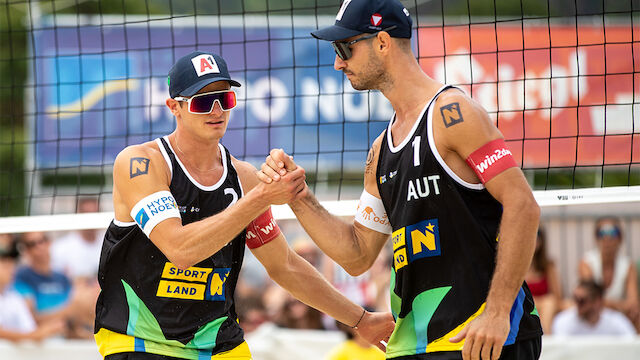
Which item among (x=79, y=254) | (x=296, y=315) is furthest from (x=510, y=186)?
(x=79, y=254)

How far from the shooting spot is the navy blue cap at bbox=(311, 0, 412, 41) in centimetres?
414

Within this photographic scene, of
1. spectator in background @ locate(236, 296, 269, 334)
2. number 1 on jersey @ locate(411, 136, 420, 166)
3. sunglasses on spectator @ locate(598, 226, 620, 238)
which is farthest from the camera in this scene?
spectator in background @ locate(236, 296, 269, 334)

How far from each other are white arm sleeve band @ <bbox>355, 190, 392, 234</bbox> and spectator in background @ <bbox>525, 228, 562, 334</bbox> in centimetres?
492

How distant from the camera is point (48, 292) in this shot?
9.47 m

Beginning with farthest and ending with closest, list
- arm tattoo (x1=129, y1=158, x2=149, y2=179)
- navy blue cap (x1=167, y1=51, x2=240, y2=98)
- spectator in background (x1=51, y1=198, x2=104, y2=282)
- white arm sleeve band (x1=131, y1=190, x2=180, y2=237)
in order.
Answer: spectator in background (x1=51, y1=198, x2=104, y2=282), navy blue cap (x1=167, y1=51, x2=240, y2=98), arm tattoo (x1=129, y1=158, x2=149, y2=179), white arm sleeve band (x1=131, y1=190, x2=180, y2=237)

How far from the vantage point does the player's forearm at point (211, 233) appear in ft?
13.7

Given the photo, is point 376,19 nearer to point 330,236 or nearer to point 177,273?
point 330,236

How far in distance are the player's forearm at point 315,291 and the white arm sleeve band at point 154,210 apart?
95 cm

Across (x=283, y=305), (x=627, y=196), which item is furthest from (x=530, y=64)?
(x=627, y=196)

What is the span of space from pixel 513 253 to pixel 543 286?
19.0 feet

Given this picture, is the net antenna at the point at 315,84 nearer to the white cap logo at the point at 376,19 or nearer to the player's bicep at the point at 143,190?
the player's bicep at the point at 143,190

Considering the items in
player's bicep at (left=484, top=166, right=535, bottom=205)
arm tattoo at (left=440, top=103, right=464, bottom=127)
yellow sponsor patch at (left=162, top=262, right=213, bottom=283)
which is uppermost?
arm tattoo at (left=440, top=103, right=464, bottom=127)

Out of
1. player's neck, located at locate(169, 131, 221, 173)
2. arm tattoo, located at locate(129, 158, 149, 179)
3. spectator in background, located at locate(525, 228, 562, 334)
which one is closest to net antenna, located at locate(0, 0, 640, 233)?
spectator in background, located at locate(525, 228, 562, 334)

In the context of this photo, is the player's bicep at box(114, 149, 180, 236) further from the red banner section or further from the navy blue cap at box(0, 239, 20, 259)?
the red banner section
